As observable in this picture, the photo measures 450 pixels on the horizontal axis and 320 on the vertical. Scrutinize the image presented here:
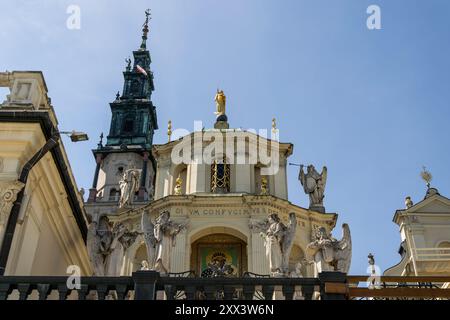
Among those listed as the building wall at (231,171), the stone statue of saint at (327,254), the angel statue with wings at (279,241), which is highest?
the building wall at (231,171)

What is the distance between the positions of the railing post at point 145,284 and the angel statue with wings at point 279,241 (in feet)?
30.3

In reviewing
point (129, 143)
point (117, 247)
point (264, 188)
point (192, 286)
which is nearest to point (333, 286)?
point (192, 286)

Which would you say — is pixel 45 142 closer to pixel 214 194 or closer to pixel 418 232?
pixel 214 194

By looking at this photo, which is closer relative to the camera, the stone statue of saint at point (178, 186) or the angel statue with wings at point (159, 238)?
the angel statue with wings at point (159, 238)

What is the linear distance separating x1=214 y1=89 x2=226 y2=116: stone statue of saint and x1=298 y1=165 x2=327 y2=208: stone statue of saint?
7.39 m

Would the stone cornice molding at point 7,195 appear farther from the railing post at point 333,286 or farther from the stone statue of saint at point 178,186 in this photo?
the stone statue of saint at point 178,186

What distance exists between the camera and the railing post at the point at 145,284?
11289mm

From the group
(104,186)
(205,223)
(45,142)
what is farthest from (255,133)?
(104,186)

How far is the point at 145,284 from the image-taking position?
11375 millimetres

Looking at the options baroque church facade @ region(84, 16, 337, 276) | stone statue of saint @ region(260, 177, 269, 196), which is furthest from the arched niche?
stone statue of saint @ region(260, 177, 269, 196)

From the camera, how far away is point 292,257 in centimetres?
2833

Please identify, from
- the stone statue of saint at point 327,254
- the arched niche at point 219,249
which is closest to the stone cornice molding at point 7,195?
A: the stone statue of saint at point 327,254

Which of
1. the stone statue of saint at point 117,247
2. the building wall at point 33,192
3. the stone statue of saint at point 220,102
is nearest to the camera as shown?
the building wall at point 33,192

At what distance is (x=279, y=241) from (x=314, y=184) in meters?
10.6
